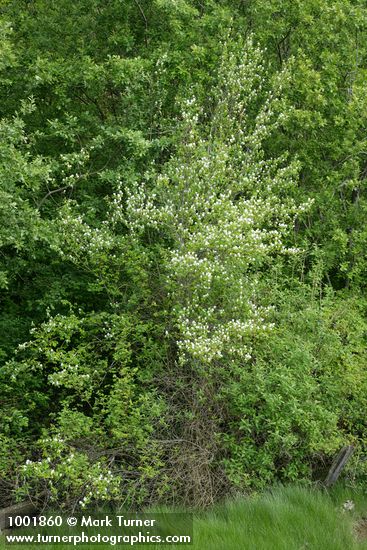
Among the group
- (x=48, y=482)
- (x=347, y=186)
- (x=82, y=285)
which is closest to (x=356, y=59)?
(x=347, y=186)

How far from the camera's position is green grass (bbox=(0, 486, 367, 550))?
698 cm

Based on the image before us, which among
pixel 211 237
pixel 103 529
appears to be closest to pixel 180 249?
pixel 211 237

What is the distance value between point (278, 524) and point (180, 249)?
311cm

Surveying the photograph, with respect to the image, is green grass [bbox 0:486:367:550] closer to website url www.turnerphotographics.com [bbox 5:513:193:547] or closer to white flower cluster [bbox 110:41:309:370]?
website url www.turnerphotographics.com [bbox 5:513:193:547]

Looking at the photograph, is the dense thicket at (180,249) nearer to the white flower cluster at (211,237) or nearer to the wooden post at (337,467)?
the white flower cluster at (211,237)

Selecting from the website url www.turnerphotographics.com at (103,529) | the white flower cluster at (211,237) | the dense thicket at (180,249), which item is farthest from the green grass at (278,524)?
the white flower cluster at (211,237)

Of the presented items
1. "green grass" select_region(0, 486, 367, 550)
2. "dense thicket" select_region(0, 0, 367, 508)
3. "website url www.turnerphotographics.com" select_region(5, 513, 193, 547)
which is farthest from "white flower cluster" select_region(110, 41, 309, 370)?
"website url www.turnerphotographics.com" select_region(5, 513, 193, 547)

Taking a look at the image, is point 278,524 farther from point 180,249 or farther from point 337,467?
point 180,249

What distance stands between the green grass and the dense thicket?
1.68 ft

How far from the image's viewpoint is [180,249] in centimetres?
887

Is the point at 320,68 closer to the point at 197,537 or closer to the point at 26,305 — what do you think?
the point at 26,305

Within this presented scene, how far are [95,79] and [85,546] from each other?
21.9 feet

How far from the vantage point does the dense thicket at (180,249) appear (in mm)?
8477

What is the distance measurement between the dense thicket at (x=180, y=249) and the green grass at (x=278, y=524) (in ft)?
1.68
